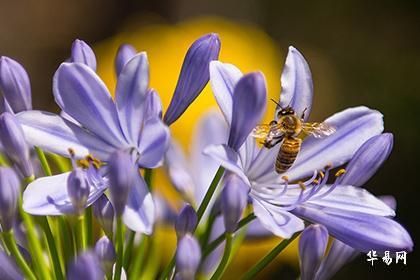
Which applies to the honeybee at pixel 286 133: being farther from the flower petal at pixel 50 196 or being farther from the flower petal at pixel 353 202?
the flower petal at pixel 50 196

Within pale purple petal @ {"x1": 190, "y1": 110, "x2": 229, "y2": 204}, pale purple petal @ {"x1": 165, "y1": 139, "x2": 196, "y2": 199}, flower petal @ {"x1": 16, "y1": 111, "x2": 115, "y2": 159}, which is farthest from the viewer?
pale purple petal @ {"x1": 190, "y1": 110, "x2": 229, "y2": 204}

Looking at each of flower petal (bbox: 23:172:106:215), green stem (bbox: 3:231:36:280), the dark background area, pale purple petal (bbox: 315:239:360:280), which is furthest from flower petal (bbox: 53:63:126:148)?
the dark background area

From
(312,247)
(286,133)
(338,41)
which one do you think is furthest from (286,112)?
(338,41)

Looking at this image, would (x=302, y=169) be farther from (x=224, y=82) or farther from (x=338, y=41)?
(x=338, y=41)

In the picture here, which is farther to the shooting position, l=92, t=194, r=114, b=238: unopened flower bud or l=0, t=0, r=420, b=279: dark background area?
l=0, t=0, r=420, b=279: dark background area

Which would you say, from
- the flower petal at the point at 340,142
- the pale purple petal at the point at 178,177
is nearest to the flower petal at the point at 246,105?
the flower petal at the point at 340,142

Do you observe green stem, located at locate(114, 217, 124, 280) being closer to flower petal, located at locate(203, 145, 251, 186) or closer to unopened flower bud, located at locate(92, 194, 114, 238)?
unopened flower bud, located at locate(92, 194, 114, 238)
